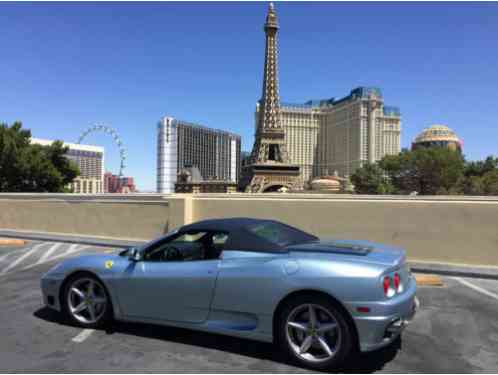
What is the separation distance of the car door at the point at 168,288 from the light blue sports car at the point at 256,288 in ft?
0.04

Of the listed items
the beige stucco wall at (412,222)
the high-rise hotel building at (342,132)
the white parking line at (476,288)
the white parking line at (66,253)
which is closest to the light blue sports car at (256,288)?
the white parking line at (476,288)

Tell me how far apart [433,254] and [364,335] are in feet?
19.9

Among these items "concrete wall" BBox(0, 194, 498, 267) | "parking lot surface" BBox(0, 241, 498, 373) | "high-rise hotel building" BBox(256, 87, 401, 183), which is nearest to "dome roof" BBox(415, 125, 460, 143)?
"high-rise hotel building" BBox(256, 87, 401, 183)

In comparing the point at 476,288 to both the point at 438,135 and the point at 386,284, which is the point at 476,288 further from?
the point at 438,135

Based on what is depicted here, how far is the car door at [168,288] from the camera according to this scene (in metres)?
4.42

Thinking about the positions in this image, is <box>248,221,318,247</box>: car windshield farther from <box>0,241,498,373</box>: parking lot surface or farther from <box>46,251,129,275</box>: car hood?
<box>46,251,129,275</box>: car hood

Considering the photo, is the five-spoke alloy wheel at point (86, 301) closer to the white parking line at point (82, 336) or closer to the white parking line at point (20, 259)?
the white parking line at point (82, 336)

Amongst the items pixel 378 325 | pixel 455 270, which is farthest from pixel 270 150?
pixel 378 325

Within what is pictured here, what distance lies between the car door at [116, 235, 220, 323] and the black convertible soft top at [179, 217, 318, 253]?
0.91 ft

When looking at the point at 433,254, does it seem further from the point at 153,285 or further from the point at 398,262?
the point at 153,285

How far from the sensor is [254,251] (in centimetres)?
438

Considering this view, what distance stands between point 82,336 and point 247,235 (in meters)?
2.20

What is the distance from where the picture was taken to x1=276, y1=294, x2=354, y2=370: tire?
149 inches

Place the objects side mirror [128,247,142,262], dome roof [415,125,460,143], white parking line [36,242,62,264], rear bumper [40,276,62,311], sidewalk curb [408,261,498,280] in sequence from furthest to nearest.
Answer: dome roof [415,125,460,143] < white parking line [36,242,62,264] < sidewalk curb [408,261,498,280] < rear bumper [40,276,62,311] < side mirror [128,247,142,262]
